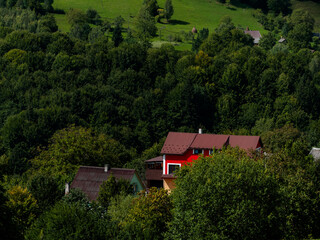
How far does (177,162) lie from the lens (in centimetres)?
7275

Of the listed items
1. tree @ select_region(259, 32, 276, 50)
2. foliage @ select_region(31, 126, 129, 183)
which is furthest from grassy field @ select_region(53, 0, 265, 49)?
foliage @ select_region(31, 126, 129, 183)

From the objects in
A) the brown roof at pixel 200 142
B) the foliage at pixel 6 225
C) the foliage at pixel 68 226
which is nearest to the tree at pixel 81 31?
the brown roof at pixel 200 142

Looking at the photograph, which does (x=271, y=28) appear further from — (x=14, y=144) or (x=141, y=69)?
(x=14, y=144)

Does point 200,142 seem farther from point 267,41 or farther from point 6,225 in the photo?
point 267,41

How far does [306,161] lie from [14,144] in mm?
52362

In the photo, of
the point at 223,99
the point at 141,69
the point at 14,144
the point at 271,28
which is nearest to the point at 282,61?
the point at 223,99

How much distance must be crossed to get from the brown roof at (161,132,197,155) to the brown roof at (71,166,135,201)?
856 cm

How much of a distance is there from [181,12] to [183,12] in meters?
0.60

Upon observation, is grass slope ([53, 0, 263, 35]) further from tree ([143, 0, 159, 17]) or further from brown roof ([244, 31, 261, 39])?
brown roof ([244, 31, 261, 39])

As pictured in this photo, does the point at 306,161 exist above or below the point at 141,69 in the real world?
above

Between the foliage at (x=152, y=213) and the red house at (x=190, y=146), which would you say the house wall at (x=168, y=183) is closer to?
the red house at (x=190, y=146)

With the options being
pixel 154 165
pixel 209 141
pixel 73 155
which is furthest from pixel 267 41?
pixel 209 141

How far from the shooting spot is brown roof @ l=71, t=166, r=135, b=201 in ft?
206

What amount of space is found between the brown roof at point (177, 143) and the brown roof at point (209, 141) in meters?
0.61
